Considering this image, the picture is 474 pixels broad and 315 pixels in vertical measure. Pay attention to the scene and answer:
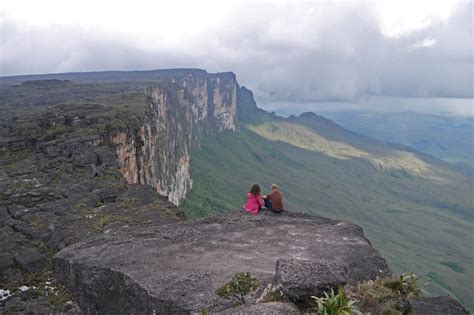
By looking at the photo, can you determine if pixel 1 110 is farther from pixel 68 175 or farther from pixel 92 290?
pixel 92 290

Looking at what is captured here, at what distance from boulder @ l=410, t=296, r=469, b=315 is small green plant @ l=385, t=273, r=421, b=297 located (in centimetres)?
42

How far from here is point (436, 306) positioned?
11312 millimetres

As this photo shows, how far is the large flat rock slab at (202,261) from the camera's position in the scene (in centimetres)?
1218

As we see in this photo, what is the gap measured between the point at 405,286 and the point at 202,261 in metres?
7.09

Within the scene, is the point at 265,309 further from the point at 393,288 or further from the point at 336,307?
the point at 393,288

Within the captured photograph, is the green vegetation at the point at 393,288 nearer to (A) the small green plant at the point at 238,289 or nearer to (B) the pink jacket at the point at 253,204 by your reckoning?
(A) the small green plant at the point at 238,289

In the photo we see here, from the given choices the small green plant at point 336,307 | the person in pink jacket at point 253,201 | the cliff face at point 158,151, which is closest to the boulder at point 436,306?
the small green plant at point 336,307

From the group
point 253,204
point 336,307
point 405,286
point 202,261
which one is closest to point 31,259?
point 202,261

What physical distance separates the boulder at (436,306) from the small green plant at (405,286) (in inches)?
16.4

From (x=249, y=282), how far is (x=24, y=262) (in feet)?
39.0

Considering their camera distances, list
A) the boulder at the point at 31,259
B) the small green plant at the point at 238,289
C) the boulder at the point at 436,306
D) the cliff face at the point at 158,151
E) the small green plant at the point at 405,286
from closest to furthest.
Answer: the boulder at the point at 436,306, the small green plant at the point at 238,289, the small green plant at the point at 405,286, the boulder at the point at 31,259, the cliff face at the point at 158,151

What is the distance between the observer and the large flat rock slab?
12180 mm

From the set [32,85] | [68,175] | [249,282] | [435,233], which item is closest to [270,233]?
[249,282]

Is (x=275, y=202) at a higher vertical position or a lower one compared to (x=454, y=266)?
higher
